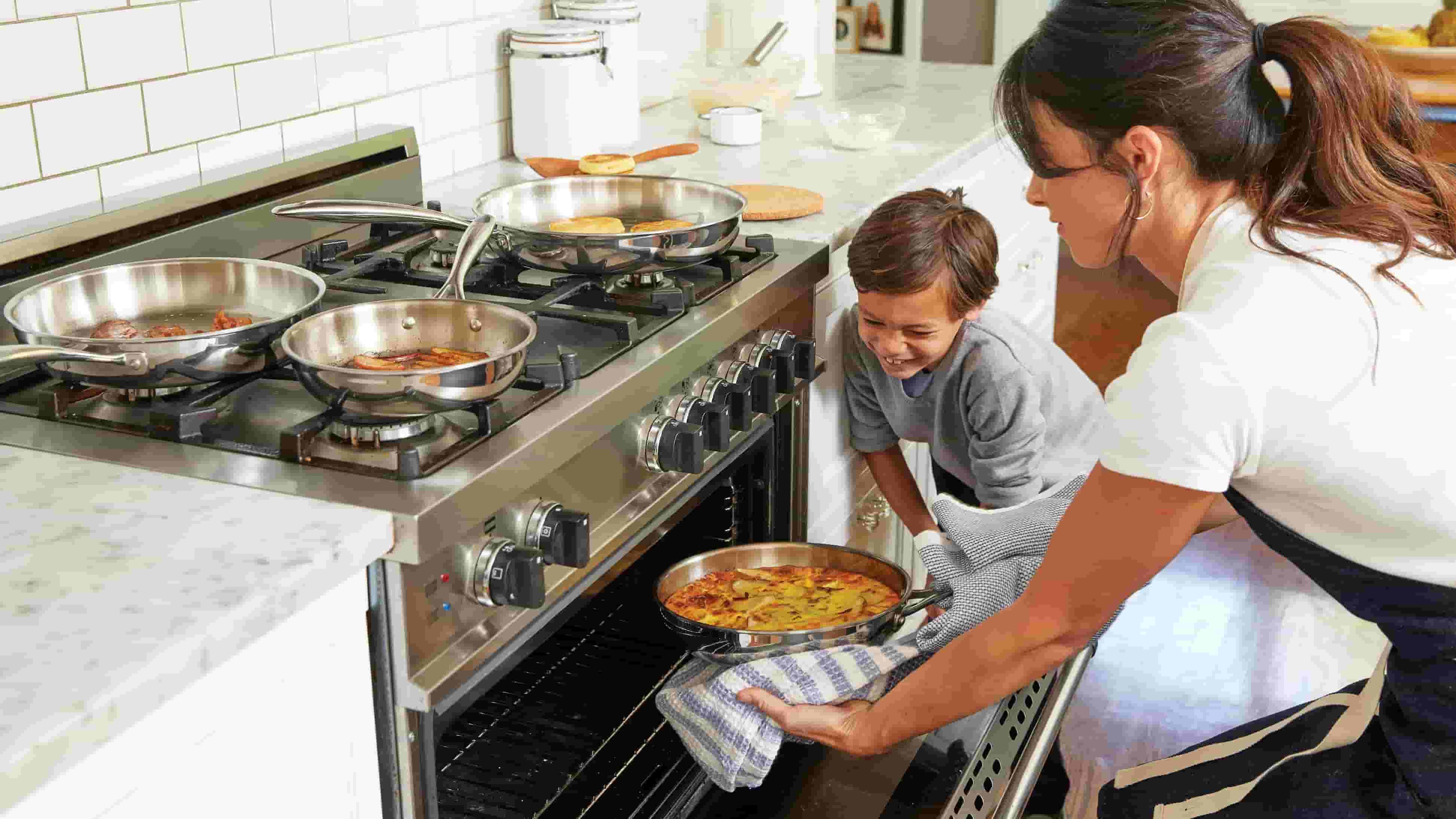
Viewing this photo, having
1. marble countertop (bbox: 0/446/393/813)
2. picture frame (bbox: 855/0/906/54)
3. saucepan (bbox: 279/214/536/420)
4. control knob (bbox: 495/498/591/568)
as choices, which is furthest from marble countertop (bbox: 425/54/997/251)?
picture frame (bbox: 855/0/906/54)

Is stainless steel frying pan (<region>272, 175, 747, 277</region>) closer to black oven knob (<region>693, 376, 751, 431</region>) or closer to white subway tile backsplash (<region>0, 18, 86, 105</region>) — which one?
black oven knob (<region>693, 376, 751, 431</region>)

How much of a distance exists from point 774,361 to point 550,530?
557 millimetres

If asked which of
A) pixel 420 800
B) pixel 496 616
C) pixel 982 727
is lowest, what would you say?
pixel 982 727

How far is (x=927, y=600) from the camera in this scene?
1.53 meters

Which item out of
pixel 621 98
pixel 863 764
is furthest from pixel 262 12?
pixel 863 764

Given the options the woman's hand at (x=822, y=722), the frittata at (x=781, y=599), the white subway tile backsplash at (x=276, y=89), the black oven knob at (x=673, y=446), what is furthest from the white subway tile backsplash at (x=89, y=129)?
the woman's hand at (x=822, y=722)

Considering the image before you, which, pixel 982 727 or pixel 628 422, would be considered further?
pixel 982 727

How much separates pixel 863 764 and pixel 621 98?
1.25m

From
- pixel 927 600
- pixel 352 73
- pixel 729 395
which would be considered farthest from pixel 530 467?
pixel 352 73

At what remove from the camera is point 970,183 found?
8.50 ft

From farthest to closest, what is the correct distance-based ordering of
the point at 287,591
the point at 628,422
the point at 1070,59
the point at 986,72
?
the point at 986,72
the point at 628,422
the point at 1070,59
the point at 287,591

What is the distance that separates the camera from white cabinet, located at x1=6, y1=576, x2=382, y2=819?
838mm

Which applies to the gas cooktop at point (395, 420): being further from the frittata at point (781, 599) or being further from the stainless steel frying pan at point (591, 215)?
the frittata at point (781, 599)

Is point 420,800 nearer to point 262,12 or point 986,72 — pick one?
point 262,12
